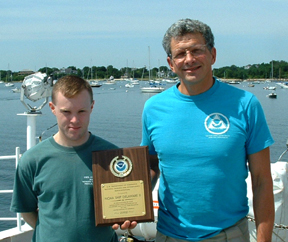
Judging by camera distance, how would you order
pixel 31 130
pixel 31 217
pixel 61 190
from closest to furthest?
1. pixel 61 190
2. pixel 31 217
3. pixel 31 130

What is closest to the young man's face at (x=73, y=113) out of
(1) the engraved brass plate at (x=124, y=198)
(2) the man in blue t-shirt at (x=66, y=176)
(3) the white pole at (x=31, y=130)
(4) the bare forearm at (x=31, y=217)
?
(2) the man in blue t-shirt at (x=66, y=176)

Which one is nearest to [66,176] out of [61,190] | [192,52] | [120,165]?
[61,190]

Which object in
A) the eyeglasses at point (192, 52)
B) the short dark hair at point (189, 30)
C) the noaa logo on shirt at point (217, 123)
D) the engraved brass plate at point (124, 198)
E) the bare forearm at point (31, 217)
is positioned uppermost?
the short dark hair at point (189, 30)

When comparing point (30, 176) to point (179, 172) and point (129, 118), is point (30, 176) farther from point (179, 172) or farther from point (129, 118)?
point (129, 118)

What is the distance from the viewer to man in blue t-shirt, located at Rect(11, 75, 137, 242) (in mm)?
2535

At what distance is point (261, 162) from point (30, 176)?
143 centimetres

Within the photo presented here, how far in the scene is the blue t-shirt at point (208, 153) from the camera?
7.95 ft

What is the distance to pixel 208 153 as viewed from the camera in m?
2.43

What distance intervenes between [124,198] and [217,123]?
2.41ft

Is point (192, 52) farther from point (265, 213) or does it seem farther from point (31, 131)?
point (31, 131)

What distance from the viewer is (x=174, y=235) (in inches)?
101

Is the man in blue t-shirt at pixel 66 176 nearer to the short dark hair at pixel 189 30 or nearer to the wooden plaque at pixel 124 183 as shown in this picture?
the wooden plaque at pixel 124 183

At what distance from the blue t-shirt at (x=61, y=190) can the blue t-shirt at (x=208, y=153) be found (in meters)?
0.49

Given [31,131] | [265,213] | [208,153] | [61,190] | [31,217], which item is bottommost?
[31,217]
